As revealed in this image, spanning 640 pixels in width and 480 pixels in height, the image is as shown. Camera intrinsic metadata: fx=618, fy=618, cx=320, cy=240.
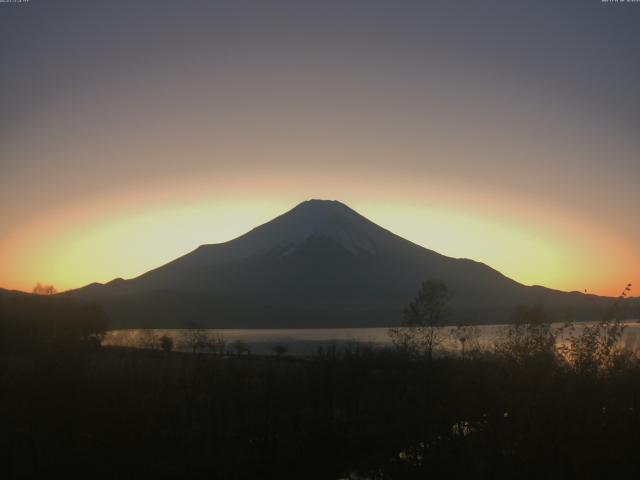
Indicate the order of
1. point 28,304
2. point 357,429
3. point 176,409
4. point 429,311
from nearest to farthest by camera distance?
point 176,409
point 357,429
point 28,304
point 429,311

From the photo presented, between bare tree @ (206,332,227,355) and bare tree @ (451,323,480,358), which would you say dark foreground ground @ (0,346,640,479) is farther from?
bare tree @ (206,332,227,355)

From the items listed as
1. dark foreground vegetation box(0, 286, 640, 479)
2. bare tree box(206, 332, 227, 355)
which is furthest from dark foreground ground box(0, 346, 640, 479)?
bare tree box(206, 332, 227, 355)

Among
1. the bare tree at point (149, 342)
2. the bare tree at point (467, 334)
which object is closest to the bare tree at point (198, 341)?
the bare tree at point (149, 342)

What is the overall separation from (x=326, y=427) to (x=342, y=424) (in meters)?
1.45

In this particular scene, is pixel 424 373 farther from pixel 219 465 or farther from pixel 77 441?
pixel 77 441

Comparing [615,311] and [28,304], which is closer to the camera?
[615,311]

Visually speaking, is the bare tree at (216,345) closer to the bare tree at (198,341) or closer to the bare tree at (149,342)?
the bare tree at (198,341)

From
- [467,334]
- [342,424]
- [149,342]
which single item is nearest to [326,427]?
[342,424]

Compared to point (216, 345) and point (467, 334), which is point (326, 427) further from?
point (216, 345)

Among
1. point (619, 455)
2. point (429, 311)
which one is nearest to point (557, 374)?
point (619, 455)

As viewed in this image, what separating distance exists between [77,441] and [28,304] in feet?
136

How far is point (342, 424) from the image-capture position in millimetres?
21734

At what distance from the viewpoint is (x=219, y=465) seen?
16.7 metres

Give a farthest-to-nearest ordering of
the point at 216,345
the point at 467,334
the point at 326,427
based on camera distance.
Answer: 1. the point at 216,345
2. the point at 467,334
3. the point at 326,427
